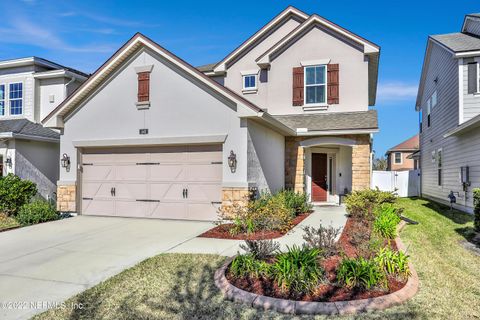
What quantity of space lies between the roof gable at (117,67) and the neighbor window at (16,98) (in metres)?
6.44

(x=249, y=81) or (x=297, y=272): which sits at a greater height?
(x=249, y=81)

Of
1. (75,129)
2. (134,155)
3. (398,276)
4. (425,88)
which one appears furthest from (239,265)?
(425,88)

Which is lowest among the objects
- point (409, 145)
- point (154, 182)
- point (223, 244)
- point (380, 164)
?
point (223, 244)

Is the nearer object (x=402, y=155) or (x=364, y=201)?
(x=364, y=201)

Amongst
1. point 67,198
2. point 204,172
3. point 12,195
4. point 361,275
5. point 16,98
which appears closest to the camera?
point 361,275

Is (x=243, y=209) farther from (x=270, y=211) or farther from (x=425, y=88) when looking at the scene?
(x=425, y=88)

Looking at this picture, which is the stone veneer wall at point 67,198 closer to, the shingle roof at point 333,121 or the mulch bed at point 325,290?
the mulch bed at point 325,290

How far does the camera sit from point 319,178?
16.1m

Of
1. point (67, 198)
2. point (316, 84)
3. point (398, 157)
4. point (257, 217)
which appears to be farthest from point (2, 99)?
point (398, 157)

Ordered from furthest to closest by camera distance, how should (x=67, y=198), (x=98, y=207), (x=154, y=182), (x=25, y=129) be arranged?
(x=25, y=129) < (x=98, y=207) < (x=67, y=198) < (x=154, y=182)

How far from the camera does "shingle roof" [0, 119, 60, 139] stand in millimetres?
14145

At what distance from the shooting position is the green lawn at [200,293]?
414cm

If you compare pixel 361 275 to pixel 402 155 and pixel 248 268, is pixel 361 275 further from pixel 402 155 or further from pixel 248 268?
pixel 402 155

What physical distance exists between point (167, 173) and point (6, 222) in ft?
17.9
